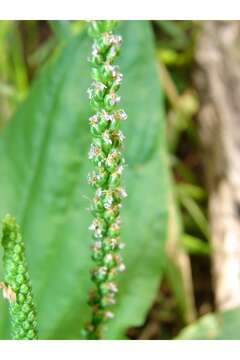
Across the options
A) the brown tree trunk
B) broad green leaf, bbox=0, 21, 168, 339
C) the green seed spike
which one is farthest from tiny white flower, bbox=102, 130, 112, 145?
the brown tree trunk

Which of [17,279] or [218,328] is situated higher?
[17,279]

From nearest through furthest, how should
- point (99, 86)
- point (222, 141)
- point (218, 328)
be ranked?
point (99, 86), point (218, 328), point (222, 141)

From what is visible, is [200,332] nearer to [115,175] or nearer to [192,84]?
[115,175]


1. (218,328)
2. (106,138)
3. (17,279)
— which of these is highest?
(106,138)

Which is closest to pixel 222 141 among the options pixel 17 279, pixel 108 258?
pixel 108 258

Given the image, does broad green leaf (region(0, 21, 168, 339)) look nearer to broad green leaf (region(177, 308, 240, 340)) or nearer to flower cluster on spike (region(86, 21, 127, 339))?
broad green leaf (region(177, 308, 240, 340))

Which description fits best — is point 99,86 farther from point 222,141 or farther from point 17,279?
point 222,141
